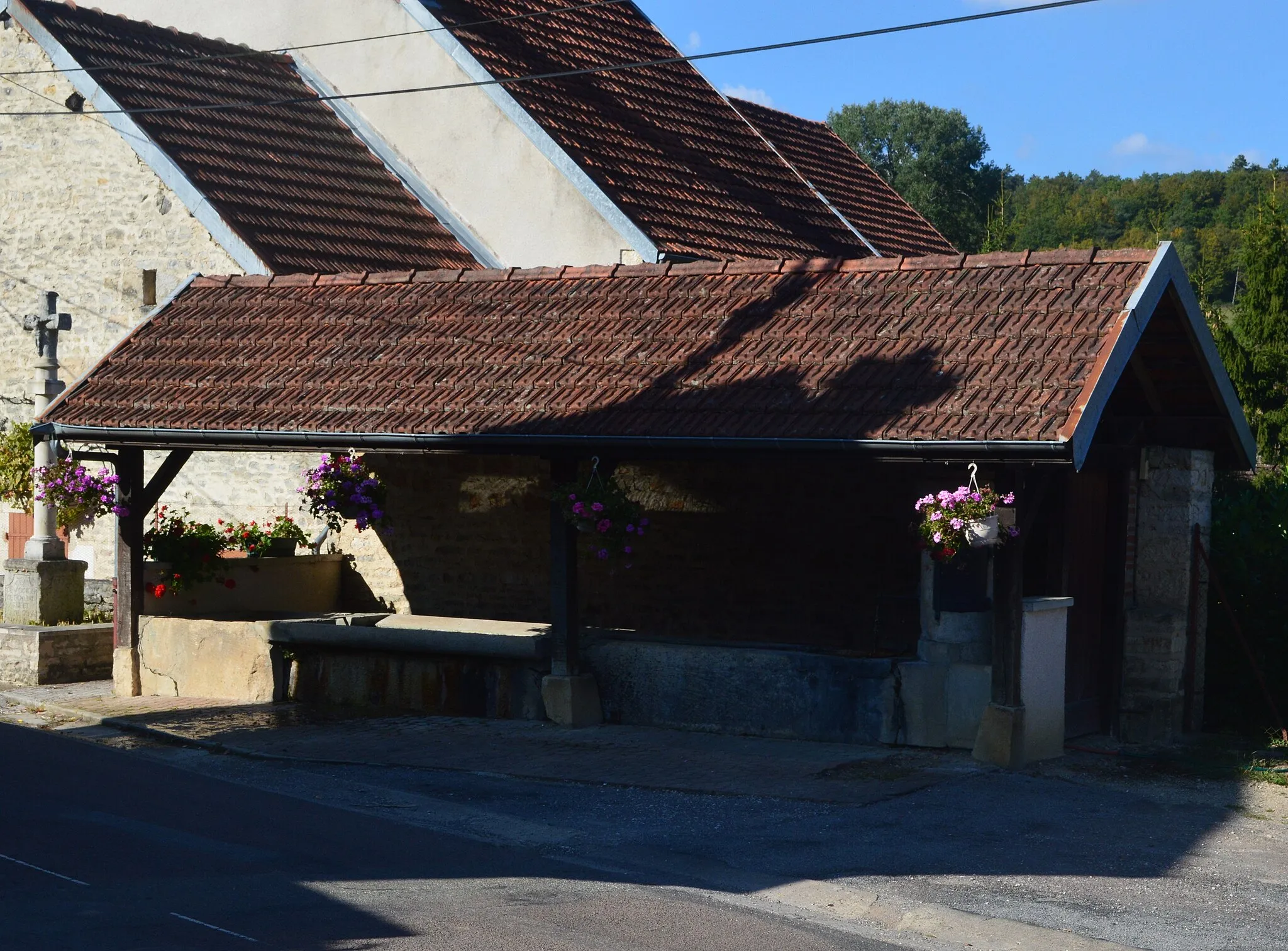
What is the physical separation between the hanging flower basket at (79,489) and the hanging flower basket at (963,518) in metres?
6.81

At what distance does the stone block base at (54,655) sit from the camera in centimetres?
1359

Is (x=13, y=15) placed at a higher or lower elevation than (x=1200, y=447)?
higher

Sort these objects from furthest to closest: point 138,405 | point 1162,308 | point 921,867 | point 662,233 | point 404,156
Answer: point 404,156 < point 662,233 < point 138,405 < point 1162,308 < point 921,867

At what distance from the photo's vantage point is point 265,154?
56.5ft

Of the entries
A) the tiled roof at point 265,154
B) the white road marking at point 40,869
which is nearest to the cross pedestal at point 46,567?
the tiled roof at point 265,154

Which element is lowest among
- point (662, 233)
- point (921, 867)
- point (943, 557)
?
point (921, 867)

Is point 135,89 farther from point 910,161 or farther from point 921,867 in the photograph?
point 910,161

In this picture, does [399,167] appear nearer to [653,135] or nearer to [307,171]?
[307,171]

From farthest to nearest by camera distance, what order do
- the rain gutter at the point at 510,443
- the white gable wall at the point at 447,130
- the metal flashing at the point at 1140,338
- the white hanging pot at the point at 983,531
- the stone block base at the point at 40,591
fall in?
the white gable wall at the point at 447,130 < the stone block base at the point at 40,591 < the white hanging pot at the point at 983,531 < the rain gutter at the point at 510,443 < the metal flashing at the point at 1140,338

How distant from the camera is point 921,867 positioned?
765cm

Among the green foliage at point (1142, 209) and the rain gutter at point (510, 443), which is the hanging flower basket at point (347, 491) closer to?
the rain gutter at point (510, 443)

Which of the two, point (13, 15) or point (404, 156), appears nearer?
point (13, 15)

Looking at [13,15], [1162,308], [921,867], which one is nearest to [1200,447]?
[1162,308]

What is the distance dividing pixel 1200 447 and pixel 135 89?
11.5 metres
